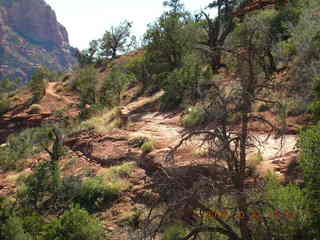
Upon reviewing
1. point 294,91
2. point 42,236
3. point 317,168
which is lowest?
point 42,236

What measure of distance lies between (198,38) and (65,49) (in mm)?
149168

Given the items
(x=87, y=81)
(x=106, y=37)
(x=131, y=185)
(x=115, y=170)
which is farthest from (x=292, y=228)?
(x=106, y=37)

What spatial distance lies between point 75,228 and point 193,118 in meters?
7.74

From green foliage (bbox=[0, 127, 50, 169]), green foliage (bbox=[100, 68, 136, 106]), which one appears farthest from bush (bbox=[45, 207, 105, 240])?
green foliage (bbox=[100, 68, 136, 106])

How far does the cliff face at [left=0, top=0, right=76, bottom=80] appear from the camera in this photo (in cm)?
12019

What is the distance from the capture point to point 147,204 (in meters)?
10.3

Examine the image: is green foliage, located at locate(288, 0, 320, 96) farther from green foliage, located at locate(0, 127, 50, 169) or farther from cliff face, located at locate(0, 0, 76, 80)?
cliff face, located at locate(0, 0, 76, 80)

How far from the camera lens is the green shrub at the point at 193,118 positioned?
1446 centimetres

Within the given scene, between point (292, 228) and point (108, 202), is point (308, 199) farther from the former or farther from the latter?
point (108, 202)

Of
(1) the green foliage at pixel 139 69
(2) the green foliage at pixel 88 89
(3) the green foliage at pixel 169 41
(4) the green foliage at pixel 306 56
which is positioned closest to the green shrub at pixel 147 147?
(4) the green foliage at pixel 306 56

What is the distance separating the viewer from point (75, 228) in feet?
28.6

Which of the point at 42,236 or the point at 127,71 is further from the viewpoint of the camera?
the point at 127,71

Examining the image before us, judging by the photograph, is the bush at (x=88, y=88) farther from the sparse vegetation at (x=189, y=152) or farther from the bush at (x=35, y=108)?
the bush at (x=35, y=108)

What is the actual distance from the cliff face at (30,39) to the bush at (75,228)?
113468 mm
